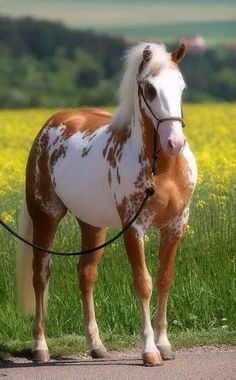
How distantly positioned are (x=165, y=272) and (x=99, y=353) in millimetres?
806

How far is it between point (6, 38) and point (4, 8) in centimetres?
312

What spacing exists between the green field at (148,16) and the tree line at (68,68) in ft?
1.90

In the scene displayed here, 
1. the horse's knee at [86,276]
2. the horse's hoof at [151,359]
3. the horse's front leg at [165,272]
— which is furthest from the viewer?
the horse's knee at [86,276]

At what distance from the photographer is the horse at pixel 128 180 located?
26.4ft

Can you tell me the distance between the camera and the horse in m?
8.05

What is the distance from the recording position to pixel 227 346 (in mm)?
8938

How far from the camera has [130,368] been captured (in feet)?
26.8

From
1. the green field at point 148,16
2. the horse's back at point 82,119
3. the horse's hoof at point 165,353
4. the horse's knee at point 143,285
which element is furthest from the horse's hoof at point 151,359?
the green field at point 148,16

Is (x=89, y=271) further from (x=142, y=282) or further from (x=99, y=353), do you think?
(x=142, y=282)

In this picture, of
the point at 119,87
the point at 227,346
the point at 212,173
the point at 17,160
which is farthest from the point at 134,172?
the point at 17,160

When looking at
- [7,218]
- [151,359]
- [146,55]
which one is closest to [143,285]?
[151,359]

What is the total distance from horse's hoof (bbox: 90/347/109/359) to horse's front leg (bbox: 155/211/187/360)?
476 mm

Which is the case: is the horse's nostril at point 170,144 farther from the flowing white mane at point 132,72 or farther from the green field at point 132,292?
the green field at point 132,292

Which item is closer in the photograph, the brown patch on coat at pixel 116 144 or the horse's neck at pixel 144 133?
the horse's neck at pixel 144 133
